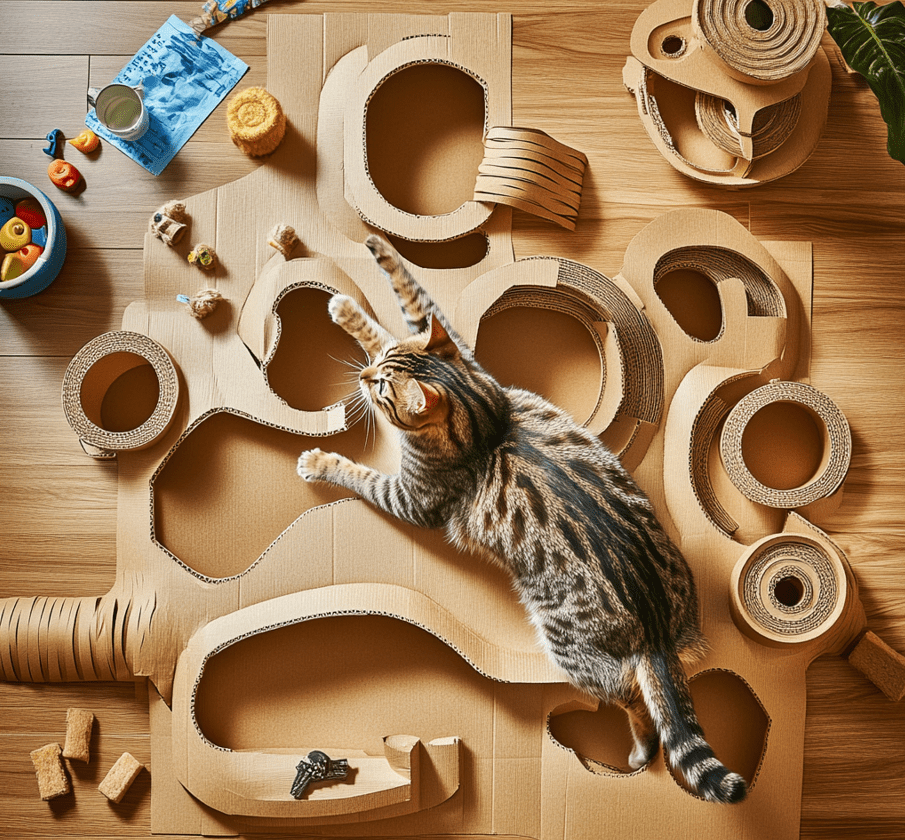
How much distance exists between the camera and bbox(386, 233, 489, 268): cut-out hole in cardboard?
172 centimetres

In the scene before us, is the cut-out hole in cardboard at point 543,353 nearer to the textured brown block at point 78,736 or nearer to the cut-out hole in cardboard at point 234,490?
the cut-out hole in cardboard at point 234,490

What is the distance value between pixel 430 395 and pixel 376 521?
0.43 meters

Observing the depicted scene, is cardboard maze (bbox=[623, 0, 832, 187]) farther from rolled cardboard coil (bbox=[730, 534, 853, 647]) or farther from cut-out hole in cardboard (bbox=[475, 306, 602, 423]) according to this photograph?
rolled cardboard coil (bbox=[730, 534, 853, 647])

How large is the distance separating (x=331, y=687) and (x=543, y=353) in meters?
0.99

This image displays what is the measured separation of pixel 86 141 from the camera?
5.73 ft

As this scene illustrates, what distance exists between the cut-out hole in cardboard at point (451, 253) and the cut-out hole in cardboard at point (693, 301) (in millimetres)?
480

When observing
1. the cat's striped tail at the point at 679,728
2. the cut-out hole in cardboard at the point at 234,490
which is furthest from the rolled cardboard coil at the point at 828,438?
the cut-out hole in cardboard at the point at 234,490

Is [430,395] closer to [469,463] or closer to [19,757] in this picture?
[469,463]

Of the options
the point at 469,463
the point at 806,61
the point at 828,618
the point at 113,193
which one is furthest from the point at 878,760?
the point at 113,193

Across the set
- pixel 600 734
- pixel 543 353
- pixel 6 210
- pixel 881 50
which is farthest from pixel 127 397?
pixel 881 50

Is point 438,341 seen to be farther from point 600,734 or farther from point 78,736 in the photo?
point 78,736

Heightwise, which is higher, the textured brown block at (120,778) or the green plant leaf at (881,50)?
the green plant leaf at (881,50)

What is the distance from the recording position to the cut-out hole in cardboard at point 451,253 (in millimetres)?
1720

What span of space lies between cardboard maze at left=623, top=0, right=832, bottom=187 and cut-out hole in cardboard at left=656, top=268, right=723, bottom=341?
9.7 inches
